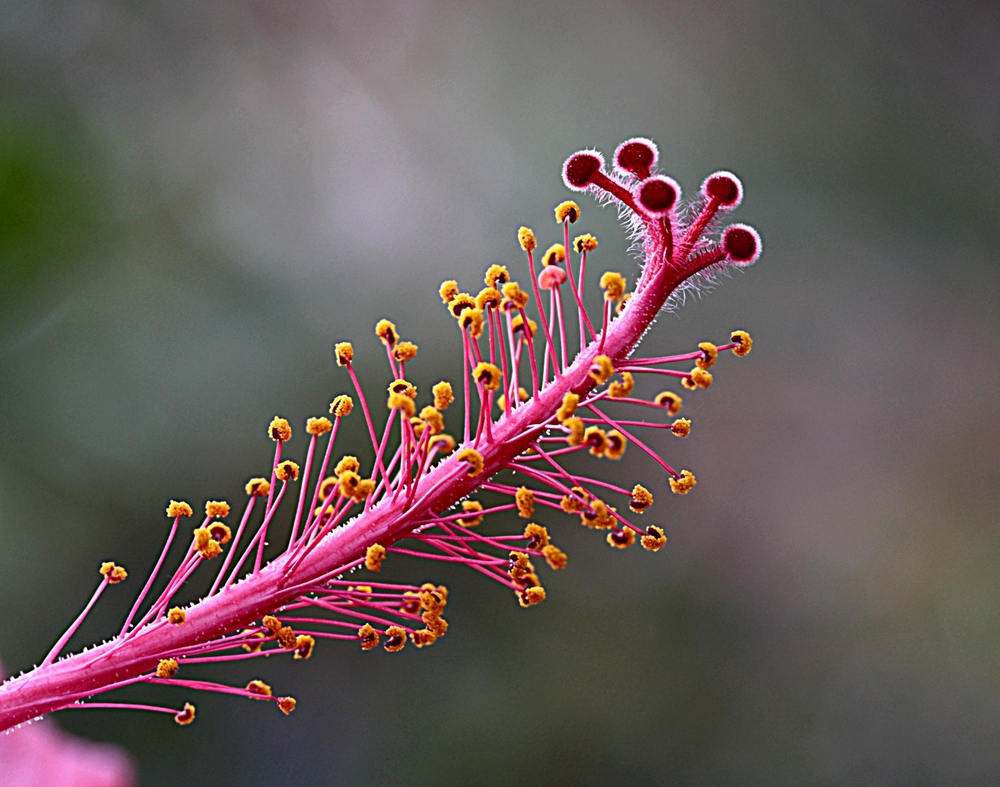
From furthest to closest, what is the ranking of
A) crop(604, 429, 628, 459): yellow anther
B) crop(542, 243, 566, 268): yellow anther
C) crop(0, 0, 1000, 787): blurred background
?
crop(0, 0, 1000, 787): blurred background
crop(542, 243, 566, 268): yellow anther
crop(604, 429, 628, 459): yellow anther

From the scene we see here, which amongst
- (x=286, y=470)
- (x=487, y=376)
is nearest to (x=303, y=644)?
(x=286, y=470)

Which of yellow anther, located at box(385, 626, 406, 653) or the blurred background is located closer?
yellow anther, located at box(385, 626, 406, 653)

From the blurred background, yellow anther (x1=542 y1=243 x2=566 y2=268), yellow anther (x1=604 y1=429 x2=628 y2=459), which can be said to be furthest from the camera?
the blurred background

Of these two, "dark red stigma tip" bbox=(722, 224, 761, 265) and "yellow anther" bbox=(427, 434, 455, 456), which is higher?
"dark red stigma tip" bbox=(722, 224, 761, 265)

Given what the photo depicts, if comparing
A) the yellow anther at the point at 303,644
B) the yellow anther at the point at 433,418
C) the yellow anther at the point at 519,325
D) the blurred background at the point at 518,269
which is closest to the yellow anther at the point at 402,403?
the yellow anther at the point at 433,418

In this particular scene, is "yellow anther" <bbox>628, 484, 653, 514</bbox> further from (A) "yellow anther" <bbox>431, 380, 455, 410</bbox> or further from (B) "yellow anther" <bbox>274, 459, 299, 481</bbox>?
(B) "yellow anther" <bbox>274, 459, 299, 481</bbox>

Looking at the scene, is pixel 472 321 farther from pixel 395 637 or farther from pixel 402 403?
pixel 395 637

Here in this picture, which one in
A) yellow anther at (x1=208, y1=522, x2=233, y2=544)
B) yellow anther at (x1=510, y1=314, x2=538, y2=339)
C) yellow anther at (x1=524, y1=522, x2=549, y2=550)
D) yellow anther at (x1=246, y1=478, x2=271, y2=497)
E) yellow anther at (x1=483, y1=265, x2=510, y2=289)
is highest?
yellow anther at (x1=483, y1=265, x2=510, y2=289)

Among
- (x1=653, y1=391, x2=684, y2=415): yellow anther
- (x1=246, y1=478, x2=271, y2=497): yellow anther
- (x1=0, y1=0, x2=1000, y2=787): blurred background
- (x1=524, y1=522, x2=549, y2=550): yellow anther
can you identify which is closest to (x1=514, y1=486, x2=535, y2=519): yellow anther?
(x1=524, y1=522, x2=549, y2=550): yellow anther
